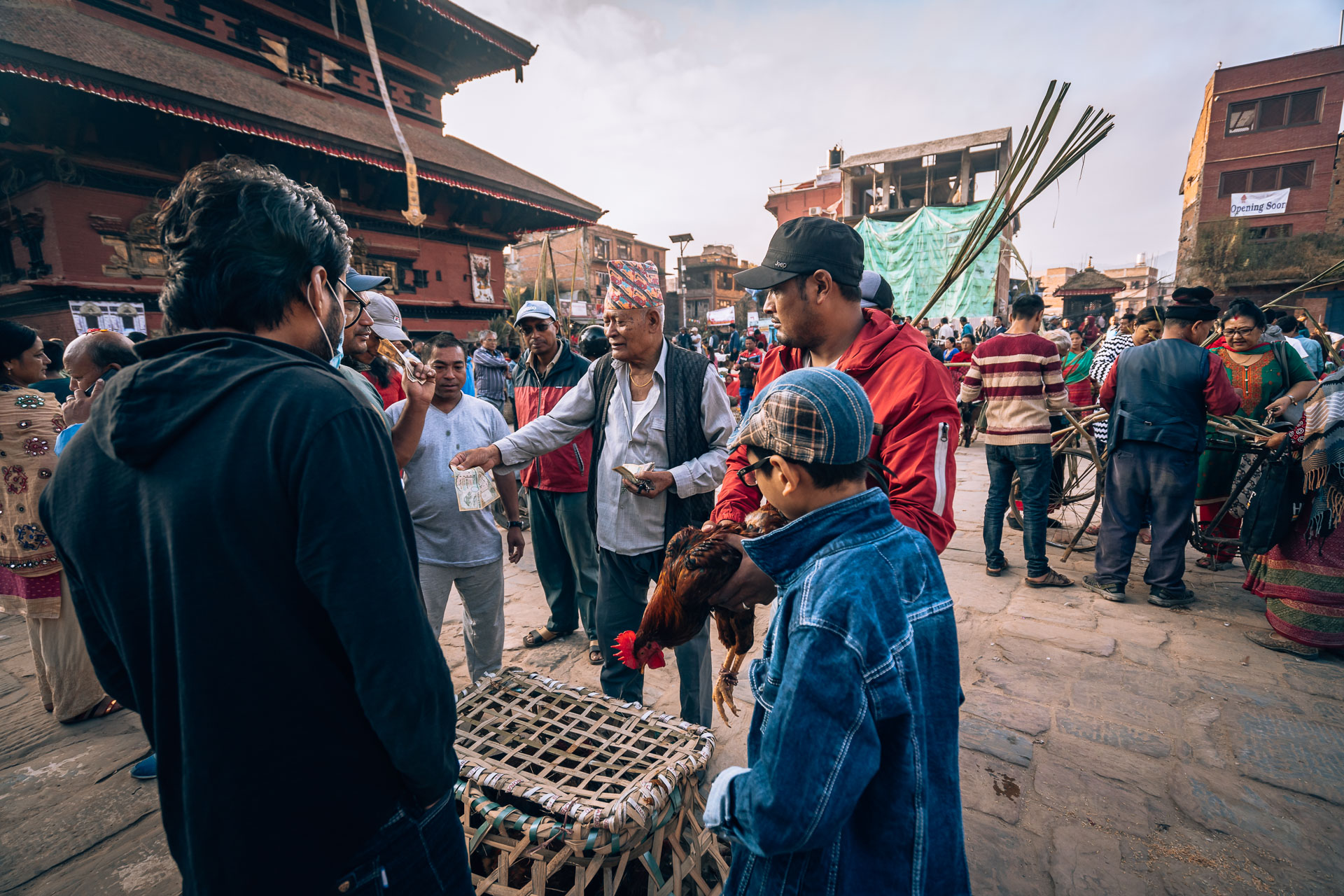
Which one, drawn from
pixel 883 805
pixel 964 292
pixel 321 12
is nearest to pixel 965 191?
pixel 964 292

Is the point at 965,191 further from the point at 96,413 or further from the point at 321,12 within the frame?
the point at 96,413

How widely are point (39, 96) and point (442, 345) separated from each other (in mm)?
7871

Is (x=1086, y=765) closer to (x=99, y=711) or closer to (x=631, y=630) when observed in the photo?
(x=631, y=630)

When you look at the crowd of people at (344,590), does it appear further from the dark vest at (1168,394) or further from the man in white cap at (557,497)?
the dark vest at (1168,394)

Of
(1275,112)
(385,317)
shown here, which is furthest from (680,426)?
(1275,112)

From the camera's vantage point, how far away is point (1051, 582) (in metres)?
4.68

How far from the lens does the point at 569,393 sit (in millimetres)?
3031

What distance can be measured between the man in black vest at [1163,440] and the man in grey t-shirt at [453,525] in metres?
4.68

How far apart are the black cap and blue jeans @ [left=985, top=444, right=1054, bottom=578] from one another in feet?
11.8

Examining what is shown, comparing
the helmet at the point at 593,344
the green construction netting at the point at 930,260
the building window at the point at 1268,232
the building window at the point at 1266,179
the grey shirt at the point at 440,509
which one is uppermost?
the building window at the point at 1266,179

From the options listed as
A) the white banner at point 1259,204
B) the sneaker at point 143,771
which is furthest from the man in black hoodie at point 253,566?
the white banner at point 1259,204

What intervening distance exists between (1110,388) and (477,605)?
17.0 ft

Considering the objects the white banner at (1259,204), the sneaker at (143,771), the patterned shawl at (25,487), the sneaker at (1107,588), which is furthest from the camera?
the white banner at (1259,204)

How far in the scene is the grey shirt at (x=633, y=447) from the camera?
2703 millimetres
